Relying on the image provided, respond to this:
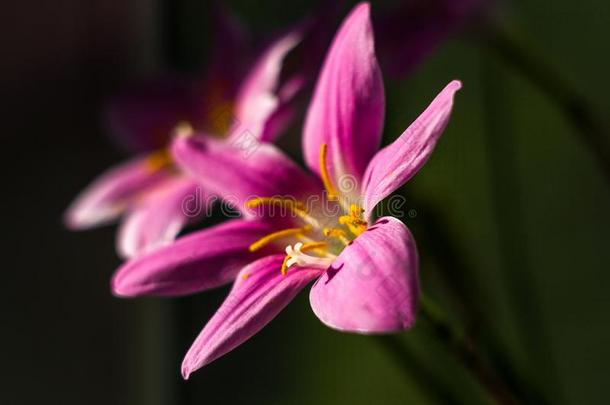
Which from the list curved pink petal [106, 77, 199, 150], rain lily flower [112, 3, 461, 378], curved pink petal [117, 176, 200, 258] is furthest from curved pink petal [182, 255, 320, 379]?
curved pink petal [106, 77, 199, 150]

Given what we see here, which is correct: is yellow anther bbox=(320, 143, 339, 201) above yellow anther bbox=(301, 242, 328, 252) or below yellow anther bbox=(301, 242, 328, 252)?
above

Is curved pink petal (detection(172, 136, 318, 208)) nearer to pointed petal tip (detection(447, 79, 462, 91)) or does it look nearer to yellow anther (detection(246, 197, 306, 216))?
yellow anther (detection(246, 197, 306, 216))

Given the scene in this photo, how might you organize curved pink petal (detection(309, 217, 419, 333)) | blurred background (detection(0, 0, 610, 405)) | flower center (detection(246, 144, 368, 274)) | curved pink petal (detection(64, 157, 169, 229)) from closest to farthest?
curved pink petal (detection(309, 217, 419, 333))
flower center (detection(246, 144, 368, 274))
curved pink petal (detection(64, 157, 169, 229))
blurred background (detection(0, 0, 610, 405))

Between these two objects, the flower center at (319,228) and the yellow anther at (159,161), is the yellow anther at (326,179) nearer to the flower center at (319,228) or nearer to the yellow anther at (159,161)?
the flower center at (319,228)

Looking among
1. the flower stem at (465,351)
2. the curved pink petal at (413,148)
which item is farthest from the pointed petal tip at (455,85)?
the flower stem at (465,351)

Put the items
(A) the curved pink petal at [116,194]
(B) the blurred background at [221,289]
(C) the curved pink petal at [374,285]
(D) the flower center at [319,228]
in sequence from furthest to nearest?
(B) the blurred background at [221,289] → (A) the curved pink petal at [116,194] → (D) the flower center at [319,228] → (C) the curved pink petal at [374,285]

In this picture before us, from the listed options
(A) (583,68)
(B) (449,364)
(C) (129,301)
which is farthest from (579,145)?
(C) (129,301)

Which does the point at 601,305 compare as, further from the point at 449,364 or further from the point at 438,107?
the point at 438,107
